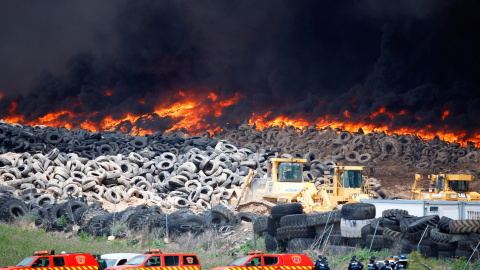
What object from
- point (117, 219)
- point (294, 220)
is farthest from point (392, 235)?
point (117, 219)

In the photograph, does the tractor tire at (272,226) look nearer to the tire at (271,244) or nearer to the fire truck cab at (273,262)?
the tire at (271,244)

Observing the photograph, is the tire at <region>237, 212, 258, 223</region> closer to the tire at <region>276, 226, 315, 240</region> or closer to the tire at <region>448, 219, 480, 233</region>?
the tire at <region>276, 226, 315, 240</region>

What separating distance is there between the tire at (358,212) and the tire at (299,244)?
58.0 inches

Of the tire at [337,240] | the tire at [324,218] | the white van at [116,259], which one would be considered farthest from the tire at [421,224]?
the white van at [116,259]

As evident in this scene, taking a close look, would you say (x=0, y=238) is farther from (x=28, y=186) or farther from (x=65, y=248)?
(x=28, y=186)

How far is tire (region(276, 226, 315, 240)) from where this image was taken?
57.2 feet

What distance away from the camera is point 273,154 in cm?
3997

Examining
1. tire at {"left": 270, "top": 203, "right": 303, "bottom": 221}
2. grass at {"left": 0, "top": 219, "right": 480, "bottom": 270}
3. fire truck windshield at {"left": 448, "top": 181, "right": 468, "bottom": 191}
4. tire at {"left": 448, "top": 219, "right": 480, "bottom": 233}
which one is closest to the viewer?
tire at {"left": 448, "top": 219, "right": 480, "bottom": 233}

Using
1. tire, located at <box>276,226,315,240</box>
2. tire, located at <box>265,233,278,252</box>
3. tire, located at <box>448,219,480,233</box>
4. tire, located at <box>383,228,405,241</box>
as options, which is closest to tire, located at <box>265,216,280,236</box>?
tire, located at <box>265,233,278,252</box>

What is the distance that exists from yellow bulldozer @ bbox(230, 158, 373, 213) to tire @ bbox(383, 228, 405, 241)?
24.1ft

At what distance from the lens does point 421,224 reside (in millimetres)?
14375

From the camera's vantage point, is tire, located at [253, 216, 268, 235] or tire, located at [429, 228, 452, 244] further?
tire, located at [253, 216, 268, 235]

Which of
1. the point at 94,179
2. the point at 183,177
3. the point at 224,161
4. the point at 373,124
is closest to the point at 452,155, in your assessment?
the point at 373,124

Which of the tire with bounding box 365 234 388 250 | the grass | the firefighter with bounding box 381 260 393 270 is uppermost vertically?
the tire with bounding box 365 234 388 250
